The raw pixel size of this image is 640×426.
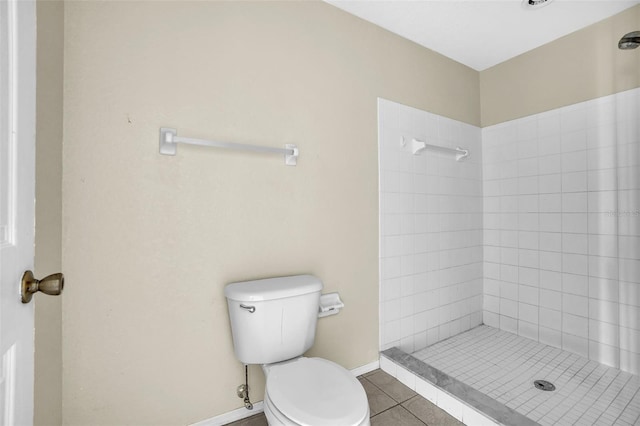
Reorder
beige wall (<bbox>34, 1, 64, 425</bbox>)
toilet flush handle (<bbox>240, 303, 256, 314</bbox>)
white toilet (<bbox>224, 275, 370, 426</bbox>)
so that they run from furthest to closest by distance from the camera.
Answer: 1. toilet flush handle (<bbox>240, 303, 256, 314</bbox>)
2. white toilet (<bbox>224, 275, 370, 426</bbox>)
3. beige wall (<bbox>34, 1, 64, 425</bbox>)

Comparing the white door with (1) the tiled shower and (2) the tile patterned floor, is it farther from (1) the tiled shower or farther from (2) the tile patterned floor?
(1) the tiled shower

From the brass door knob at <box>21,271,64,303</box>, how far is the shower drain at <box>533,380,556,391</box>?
2.10 m

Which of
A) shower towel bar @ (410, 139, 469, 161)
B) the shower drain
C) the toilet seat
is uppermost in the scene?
shower towel bar @ (410, 139, 469, 161)

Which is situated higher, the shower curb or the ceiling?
the ceiling

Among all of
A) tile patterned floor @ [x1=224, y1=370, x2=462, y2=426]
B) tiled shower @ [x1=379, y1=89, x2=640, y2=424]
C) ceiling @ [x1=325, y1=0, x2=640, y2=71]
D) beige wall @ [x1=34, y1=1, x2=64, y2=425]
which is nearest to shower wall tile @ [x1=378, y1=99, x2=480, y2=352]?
tiled shower @ [x1=379, y1=89, x2=640, y2=424]

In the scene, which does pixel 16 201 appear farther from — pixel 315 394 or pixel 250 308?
pixel 315 394

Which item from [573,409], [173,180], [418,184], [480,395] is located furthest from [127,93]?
[573,409]

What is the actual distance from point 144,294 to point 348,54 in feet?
5.16

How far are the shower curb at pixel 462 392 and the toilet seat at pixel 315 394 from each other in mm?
636

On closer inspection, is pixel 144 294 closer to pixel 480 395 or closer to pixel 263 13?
pixel 263 13

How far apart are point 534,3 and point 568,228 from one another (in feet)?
4.40

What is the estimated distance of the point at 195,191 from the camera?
1.30m

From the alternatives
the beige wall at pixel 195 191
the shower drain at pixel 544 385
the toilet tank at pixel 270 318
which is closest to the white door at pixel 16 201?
the beige wall at pixel 195 191

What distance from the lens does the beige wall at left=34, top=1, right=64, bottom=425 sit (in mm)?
863
